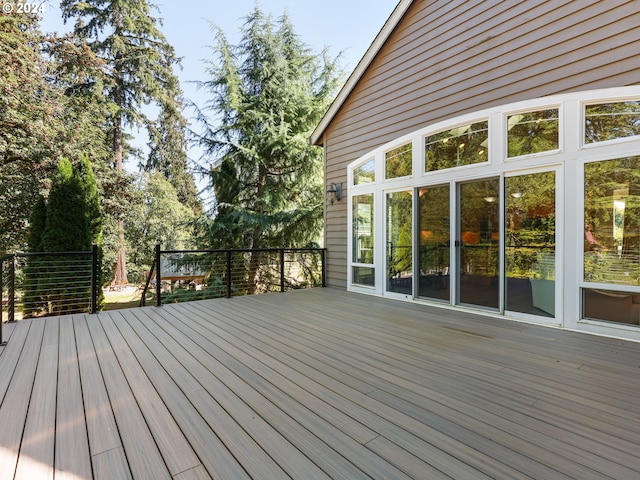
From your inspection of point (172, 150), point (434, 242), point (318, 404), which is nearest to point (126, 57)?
point (172, 150)

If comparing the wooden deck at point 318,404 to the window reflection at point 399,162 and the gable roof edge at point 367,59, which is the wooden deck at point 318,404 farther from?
the gable roof edge at point 367,59

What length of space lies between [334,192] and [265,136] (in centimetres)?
322

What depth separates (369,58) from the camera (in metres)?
5.95

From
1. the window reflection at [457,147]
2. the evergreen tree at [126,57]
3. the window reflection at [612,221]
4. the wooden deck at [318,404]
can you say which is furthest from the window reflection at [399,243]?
the evergreen tree at [126,57]

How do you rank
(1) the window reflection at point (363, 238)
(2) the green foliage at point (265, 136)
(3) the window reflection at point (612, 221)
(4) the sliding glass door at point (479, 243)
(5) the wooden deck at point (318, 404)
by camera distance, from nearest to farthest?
(5) the wooden deck at point (318, 404) → (3) the window reflection at point (612, 221) → (4) the sliding glass door at point (479, 243) → (1) the window reflection at point (363, 238) → (2) the green foliage at point (265, 136)

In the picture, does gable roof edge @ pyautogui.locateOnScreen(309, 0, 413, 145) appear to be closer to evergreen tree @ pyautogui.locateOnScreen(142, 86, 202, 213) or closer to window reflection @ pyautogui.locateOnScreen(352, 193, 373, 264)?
window reflection @ pyautogui.locateOnScreen(352, 193, 373, 264)

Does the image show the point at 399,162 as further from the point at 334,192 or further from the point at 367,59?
the point at 367,59

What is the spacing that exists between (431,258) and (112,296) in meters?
11.8

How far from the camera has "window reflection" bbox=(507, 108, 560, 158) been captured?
376 centimetres

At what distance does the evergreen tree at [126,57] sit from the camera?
11641 mm

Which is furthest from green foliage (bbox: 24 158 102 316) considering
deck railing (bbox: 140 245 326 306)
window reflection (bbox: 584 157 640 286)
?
window reflection (bbox: 584 157 640 286)

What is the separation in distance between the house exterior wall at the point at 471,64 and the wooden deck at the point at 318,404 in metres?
2.90

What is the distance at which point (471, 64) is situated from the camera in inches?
177

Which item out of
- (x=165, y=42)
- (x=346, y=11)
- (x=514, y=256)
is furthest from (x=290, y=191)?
(x=165, y=42)
